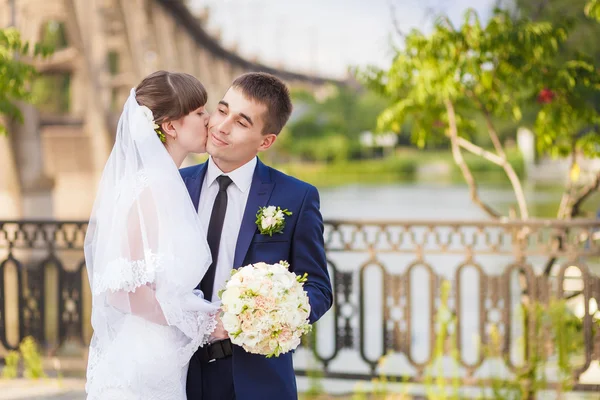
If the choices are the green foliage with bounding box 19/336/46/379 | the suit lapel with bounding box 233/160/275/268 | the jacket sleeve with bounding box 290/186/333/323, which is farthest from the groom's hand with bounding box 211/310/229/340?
the green foliage with bounding box 19/336/46/379

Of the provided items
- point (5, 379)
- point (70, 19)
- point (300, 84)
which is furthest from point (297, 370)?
point (300, 84)

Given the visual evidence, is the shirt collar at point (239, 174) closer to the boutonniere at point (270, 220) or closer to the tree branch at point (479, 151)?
the boutonniere at point (270, 220)

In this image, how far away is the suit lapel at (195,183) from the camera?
304cm

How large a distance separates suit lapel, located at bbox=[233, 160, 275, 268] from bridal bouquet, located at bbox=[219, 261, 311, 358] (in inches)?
8.7

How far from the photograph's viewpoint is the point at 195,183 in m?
3.06

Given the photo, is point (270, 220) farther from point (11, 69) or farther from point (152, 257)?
point (11, 69)

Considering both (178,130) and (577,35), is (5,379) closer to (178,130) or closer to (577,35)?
(178,130)

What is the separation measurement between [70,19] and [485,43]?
15.5 m

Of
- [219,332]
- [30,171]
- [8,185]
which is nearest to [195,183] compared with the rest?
[219,332]

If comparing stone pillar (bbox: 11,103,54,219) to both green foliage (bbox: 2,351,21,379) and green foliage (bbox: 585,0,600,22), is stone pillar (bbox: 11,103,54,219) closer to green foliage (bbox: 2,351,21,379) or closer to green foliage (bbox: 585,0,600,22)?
green foliage (bbox: 2,351,21,379)

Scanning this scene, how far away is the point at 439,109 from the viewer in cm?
723

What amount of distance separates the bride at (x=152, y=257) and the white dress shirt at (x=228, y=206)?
13cm

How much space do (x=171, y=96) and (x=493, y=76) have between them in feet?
14.4

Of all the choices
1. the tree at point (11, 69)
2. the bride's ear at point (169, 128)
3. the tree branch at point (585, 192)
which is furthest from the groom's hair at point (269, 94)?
the tree branch at point (585, 192)
